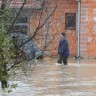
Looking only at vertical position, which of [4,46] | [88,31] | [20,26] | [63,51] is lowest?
[63,51]

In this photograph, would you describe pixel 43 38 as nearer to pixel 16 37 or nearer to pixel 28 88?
pixel 16 37

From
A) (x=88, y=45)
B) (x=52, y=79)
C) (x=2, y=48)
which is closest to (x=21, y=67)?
(x=2, y=48)

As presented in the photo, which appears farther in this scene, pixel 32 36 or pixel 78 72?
pixel 78 72

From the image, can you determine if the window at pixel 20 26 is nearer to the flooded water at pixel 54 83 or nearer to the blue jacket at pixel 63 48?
the flooded water at pixel 54 83

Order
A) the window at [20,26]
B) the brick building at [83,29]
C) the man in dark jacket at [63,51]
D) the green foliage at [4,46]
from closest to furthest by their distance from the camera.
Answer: the green foliage at [4,46] → the window at [20,26] → the man in dark jacket at [63,51] → the brick building at [83,29]

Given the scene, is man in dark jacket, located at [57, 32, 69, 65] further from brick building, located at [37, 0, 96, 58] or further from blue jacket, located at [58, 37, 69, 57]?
brick building, located at [37, 0, 96, 58]

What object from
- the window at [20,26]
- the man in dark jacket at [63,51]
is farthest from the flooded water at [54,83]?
the man in dark jacket at [63,51]

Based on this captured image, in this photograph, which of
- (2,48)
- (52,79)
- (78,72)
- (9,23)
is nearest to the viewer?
(2,48)

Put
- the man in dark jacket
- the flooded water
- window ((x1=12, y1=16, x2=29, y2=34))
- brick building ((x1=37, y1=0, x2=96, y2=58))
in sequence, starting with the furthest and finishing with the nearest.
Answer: brick building ((x1=37, y1=0, x2=96, y2=58)) < the man in dark jacket < the flooded water < window ((x1=12, y1=16, x2=29, y2=34))

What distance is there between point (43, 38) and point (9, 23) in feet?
5.50

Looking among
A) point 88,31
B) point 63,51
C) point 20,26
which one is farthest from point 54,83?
point 88,31

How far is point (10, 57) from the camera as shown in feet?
34.9

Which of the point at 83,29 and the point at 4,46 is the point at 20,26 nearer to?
the point at 4,46

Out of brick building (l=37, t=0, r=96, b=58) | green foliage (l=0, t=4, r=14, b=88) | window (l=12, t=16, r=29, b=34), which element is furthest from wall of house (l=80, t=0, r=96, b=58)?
green foliage (l=0, t=4, r=14, b=88)
